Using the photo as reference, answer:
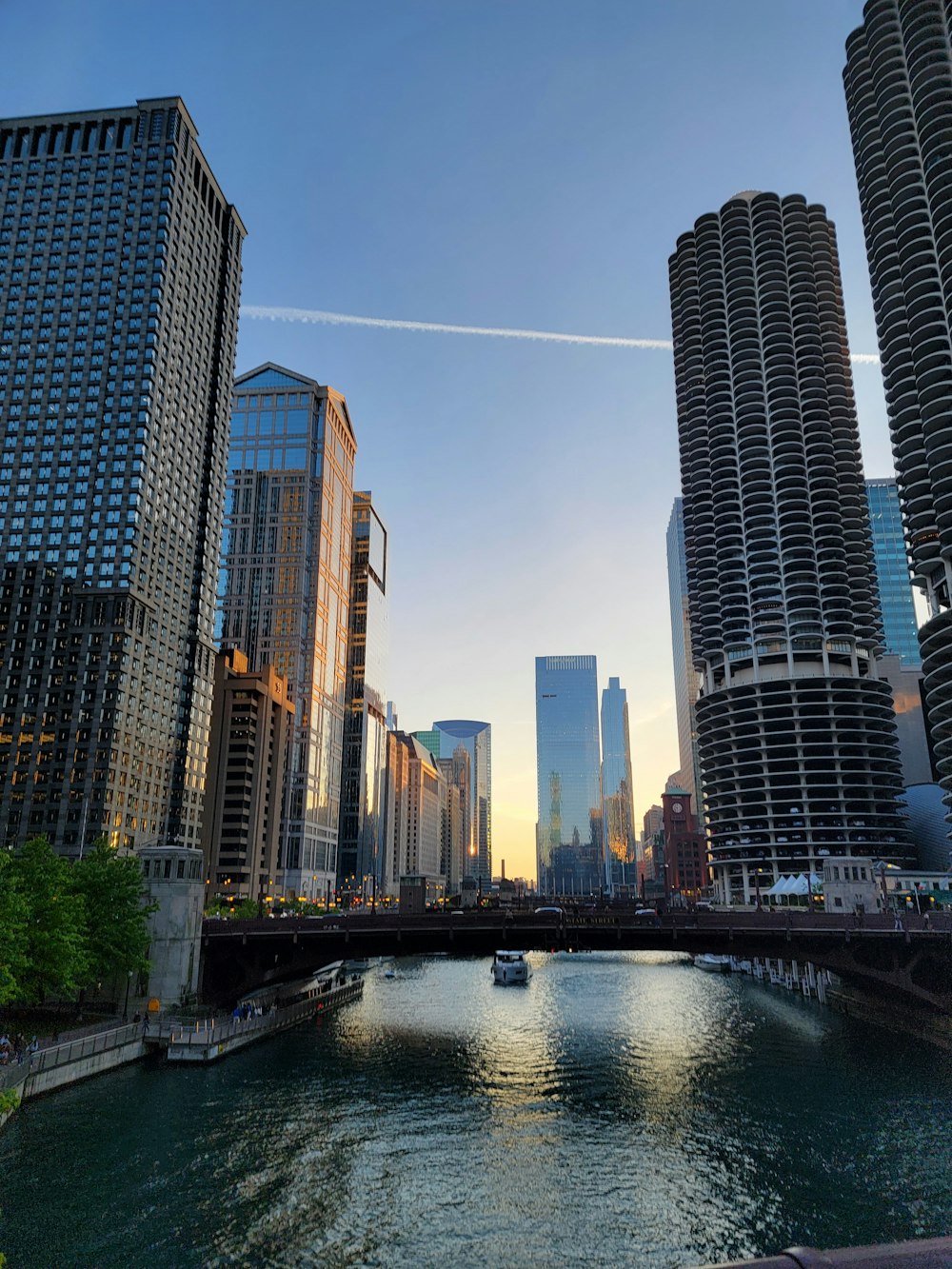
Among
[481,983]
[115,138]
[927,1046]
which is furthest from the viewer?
[115,138]

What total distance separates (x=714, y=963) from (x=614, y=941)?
8616cm

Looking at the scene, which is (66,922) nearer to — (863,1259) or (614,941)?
(614,941)

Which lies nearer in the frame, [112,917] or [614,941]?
[112,917]

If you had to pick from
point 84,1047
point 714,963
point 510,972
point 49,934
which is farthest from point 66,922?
point 714,963

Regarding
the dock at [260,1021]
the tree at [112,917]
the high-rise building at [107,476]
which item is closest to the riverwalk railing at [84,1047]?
the dock at [260,1021]

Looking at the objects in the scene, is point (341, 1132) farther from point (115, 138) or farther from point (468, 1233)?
point (115, 138)

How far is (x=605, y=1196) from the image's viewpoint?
41906 mm

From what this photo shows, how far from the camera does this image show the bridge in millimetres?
71688

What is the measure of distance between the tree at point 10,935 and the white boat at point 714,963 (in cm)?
11895

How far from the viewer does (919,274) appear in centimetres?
17662

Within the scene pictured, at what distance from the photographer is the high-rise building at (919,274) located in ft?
529

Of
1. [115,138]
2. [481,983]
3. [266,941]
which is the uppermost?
[115,138]

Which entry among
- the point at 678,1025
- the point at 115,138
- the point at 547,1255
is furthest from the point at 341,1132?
the point at 115,138

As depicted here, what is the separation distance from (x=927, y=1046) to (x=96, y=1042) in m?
65.7
